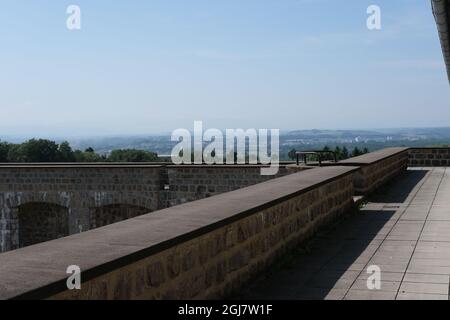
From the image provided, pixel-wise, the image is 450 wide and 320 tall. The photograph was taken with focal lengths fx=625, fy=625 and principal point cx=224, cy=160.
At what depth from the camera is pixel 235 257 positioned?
495cm

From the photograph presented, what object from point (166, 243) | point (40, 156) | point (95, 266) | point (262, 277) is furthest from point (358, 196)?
point (40, 156)

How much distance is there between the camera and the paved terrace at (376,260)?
5027 millimetres

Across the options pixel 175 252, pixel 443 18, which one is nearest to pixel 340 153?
pixel 443 18

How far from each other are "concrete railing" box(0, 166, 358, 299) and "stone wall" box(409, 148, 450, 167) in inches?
574

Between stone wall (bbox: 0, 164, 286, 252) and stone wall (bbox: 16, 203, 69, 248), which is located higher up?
stone wall (bbox: 0, 164, 286, 252)

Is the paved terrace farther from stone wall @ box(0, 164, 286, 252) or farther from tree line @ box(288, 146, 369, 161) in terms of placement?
stone wall @ box(0, 164, 286, 252)

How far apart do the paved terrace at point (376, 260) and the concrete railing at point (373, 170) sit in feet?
2.97

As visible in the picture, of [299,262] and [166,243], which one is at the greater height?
[166,243]

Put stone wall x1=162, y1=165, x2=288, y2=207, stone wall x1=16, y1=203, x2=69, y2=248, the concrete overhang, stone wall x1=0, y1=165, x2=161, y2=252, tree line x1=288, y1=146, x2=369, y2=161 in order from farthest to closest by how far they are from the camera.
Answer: stone wall x1=16, y1=203, x2=69, y2=248 < stone wall x1=0, y1=165, x2=161, y2=252 < stone wall x1=162, y1=165, x2=288, y2=207 < tree line x1=288, y1=146, x2=369, y2=161 < the concrete overhang

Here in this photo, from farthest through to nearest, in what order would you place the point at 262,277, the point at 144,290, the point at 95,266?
1. the point at 262,277
2. the point at 144,290
3. the point at 95,266

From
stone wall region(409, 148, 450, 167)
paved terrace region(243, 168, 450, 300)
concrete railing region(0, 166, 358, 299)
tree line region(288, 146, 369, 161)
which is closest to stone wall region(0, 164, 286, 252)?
tree line region(288, 146, 369, 161)

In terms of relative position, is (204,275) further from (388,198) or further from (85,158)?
(85,158)

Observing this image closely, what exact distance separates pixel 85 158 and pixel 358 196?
47.7m

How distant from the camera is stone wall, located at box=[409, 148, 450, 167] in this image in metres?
20.4
